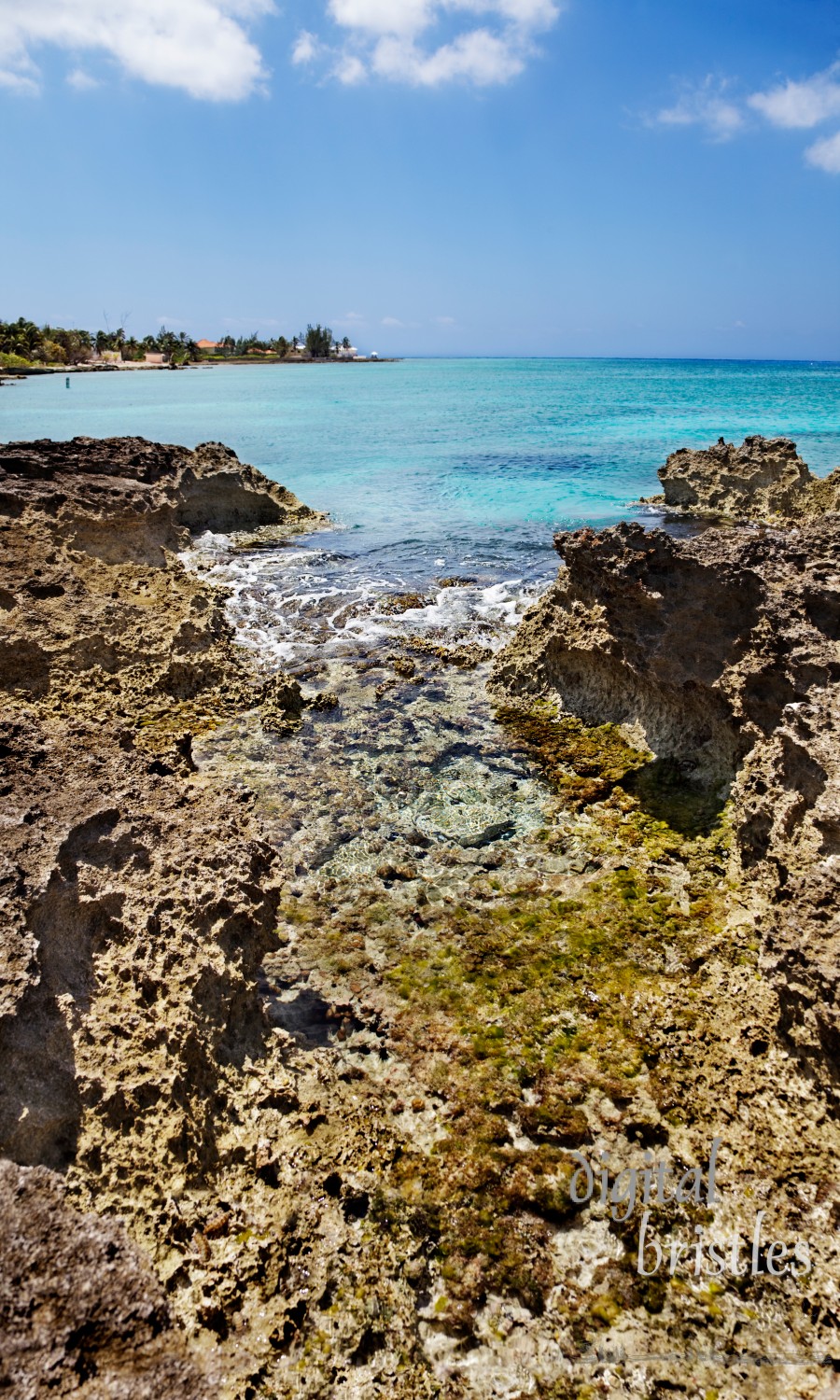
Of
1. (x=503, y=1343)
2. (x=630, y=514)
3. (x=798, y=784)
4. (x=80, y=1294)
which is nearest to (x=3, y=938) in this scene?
(x=80, y=1294)

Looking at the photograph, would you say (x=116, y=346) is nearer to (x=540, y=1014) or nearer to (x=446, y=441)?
(x=446, y=441)

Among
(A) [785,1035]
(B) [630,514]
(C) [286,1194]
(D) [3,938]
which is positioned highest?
(B) [630,514]

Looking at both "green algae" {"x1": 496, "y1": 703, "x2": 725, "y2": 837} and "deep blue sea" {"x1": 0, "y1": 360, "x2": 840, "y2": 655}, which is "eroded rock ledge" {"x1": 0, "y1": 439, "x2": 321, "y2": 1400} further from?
"deep blue sea" {"x1": 0, "y1": 360, "x2": 840, "y2": 655}

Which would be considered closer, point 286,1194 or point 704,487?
point 286,1194

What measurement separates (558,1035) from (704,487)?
1983 centimetres

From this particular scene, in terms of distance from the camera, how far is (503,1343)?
10.9 ft

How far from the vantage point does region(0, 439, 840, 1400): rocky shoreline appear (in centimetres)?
322

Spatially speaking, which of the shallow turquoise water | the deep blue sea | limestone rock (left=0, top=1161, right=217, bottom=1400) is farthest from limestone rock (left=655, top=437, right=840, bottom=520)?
limestone rock (left=0, top=1161, right=217, bottom=1400)

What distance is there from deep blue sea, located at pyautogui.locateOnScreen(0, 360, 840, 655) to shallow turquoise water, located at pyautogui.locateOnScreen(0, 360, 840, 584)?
0.33 feet

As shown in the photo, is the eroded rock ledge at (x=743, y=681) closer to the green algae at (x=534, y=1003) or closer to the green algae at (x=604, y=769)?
the green algae at (x=604, y=769)

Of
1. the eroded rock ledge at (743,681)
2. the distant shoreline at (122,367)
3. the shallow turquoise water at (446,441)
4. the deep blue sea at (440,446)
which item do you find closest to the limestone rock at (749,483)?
the deep blue sea at (440,446)

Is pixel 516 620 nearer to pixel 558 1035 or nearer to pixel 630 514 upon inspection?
pixel 558 1035

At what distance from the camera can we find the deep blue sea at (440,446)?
18.0 m

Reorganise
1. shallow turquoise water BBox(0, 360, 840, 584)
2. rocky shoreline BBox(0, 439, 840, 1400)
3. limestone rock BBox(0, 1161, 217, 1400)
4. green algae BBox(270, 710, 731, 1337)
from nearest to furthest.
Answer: limestone rock BBox(0, 1161, 217, 1400), rocky shoreline BBox(0, 439, 840, 1400), green algae BBox(270, 710, 731, 1337), shallow turquoise water BBox(0, 360, 840, 584)
